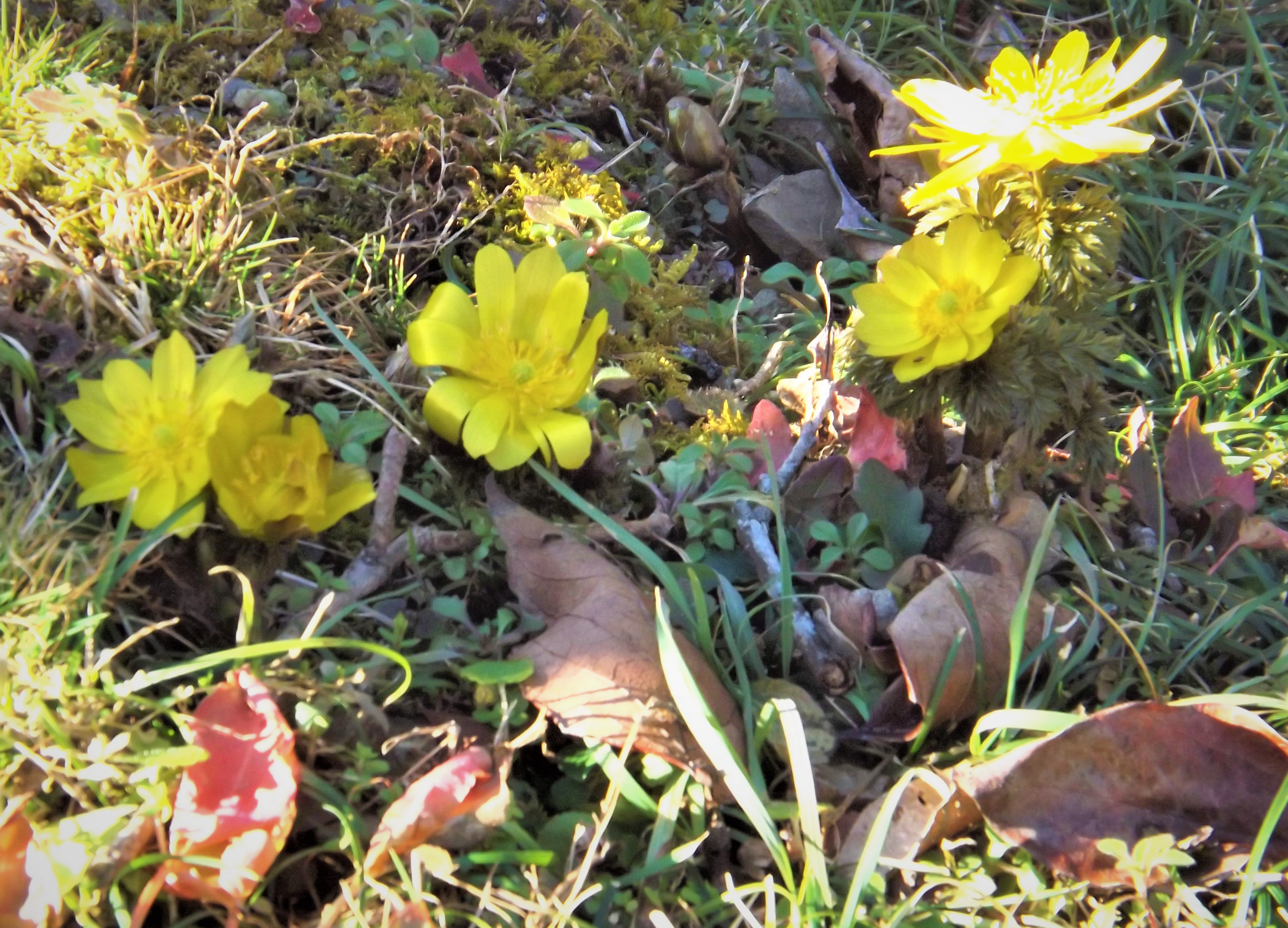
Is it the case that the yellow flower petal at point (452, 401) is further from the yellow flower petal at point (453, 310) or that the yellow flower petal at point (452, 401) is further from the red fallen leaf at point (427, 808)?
the red fallen leaf at point (427, 808)

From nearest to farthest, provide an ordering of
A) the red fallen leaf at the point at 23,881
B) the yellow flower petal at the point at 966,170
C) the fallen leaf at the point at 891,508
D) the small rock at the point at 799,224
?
the red fallen leaf at the point at 23,881, the yellow flower petal at the point at 966,170, the fallen leaf at the point at 891,508, the small rock at the point at 799,224

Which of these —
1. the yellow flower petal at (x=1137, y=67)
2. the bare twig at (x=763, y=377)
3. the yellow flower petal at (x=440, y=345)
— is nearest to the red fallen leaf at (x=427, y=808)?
the yellow flower petal at (x=440, y=345)

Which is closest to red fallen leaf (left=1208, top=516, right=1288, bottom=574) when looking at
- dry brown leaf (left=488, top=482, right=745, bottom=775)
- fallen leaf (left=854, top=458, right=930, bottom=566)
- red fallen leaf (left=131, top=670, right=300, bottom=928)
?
fallen leaf (left=854, top=458, right=930, bottom=566)

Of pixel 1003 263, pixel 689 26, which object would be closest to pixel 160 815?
pixel 1003 263

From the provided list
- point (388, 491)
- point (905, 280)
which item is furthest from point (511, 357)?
point (905, 280)

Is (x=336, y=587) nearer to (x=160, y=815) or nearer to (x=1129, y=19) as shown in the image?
(x=160, y=815)

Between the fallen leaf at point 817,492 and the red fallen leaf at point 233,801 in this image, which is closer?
the red fallen leaf at point 233,801
